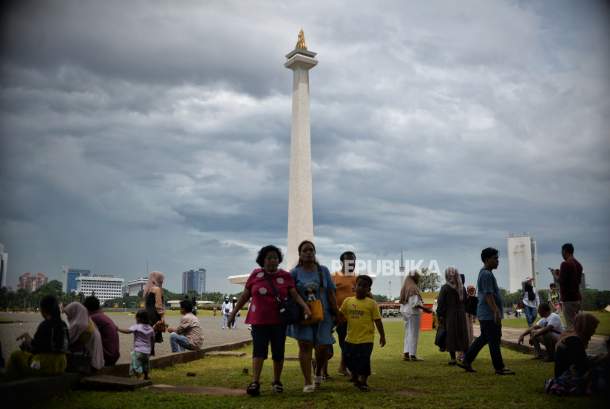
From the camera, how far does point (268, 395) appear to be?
665cm

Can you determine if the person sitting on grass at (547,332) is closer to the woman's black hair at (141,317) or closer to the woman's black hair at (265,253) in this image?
the woman's black hair at (265,253)

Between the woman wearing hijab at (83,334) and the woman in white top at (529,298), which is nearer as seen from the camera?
the woman wearing hijab at (83,334)

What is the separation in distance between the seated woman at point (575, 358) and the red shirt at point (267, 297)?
3.07 meters

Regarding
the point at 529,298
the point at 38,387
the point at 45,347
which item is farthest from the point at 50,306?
the point at 529,298

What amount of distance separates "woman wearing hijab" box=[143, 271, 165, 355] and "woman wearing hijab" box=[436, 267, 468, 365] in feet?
15.9

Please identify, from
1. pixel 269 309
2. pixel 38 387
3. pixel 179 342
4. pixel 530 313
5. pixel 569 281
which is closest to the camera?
pixel 38 387

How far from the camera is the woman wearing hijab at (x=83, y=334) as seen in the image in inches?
274

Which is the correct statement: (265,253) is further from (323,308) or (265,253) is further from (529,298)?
(529,298)

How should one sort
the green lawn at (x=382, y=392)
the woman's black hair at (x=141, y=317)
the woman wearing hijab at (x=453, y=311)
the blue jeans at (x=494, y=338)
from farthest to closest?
the woman wearing hijab at (x=453, y=311)
the blue jeans at (x=494, y=338)
the woman's black hair at (x=141, y=317)
the green lawn at (x=382, y=392)

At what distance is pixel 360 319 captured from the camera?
7297 millimetres

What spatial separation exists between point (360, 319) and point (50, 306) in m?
3.53

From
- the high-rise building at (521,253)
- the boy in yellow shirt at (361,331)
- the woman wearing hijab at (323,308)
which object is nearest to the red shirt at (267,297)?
A: the woman wearing hijab at (323,308)

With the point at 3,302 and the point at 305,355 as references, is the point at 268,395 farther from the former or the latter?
the point at 3,302

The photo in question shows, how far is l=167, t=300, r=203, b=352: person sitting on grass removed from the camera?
11.5 metres
